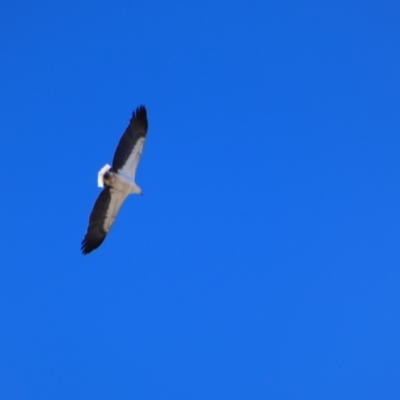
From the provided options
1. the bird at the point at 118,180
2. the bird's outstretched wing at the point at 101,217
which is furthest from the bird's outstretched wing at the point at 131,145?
the bird's outstretched wing at the point at 101,217

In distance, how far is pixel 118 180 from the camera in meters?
15.8

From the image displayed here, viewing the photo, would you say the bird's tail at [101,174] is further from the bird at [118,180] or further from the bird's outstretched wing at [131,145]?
the bird's outstretched wing at [131,145]

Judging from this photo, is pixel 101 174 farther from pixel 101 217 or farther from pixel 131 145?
pixel 101 217

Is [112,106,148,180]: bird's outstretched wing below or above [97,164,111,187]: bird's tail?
above

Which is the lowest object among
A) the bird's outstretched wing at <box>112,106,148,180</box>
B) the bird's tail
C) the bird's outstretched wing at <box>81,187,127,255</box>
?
the bird's outstretched wing at <box>81,187,127,255</box>

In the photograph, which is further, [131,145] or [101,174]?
[131,145]

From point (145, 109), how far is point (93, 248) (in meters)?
4.03

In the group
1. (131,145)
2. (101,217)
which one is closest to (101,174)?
(131,145)

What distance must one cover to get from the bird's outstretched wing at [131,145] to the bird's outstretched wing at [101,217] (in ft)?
2.33

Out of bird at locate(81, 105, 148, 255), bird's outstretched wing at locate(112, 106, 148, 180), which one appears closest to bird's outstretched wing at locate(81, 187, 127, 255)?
bird at locate(81, 105, 148, 255)

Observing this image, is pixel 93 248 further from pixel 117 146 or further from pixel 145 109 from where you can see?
pixel 145 109

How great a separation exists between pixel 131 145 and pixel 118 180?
3.16 feet

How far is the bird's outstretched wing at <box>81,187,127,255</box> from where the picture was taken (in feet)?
52.8

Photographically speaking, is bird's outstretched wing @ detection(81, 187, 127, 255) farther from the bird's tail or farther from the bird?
the bird's tail
